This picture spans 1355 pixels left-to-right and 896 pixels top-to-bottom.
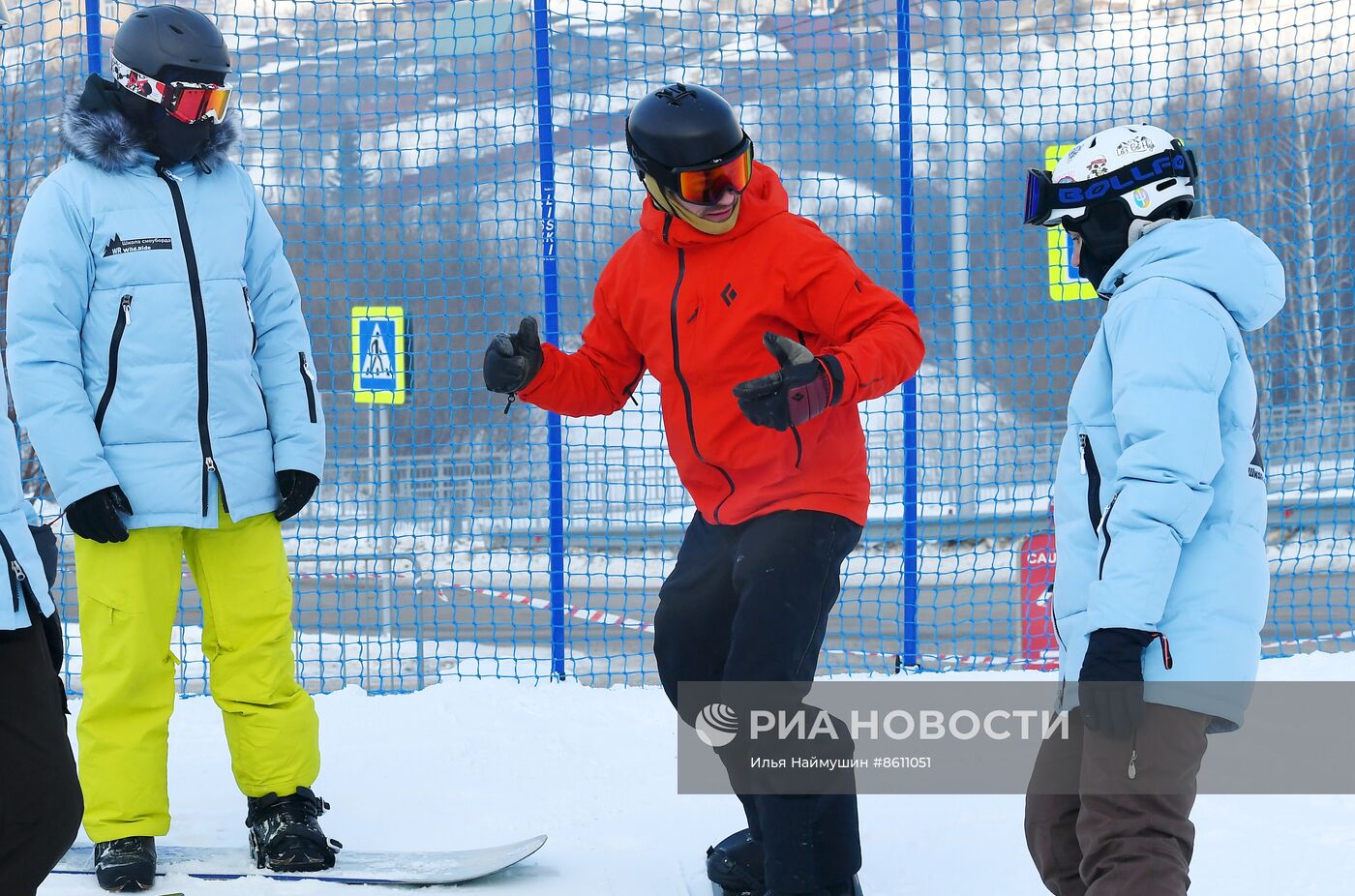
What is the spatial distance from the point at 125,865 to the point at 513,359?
141 centimetres

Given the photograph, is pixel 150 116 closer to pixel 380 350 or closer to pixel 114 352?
pixel 114 352

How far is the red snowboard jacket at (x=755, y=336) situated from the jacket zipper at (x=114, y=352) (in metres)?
1.16

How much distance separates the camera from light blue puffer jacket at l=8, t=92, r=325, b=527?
2.89 meters

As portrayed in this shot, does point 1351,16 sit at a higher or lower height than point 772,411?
higher

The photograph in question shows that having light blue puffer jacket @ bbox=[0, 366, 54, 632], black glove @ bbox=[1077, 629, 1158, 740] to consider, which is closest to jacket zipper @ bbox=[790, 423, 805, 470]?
black glove @ bbox=[1077, 629, 1158, 740]

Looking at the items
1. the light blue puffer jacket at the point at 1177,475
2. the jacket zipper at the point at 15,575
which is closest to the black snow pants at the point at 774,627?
the light blue puffer jacket at the point at 1177,475

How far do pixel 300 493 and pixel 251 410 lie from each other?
0.75 ft

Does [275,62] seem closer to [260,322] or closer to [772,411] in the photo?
[260,322]

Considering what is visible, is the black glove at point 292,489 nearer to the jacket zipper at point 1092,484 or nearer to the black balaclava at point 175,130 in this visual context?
the black balaclava at point 175,130

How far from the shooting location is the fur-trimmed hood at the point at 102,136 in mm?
2984

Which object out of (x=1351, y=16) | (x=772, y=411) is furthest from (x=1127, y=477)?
(x=1351, y=16)

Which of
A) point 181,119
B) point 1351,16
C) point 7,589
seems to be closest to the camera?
point 7,589

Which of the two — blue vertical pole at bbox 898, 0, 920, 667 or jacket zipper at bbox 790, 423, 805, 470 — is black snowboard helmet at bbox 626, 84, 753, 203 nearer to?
jacket zipper at bbox 790, 423, 805, 470

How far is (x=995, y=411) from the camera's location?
249 inches
